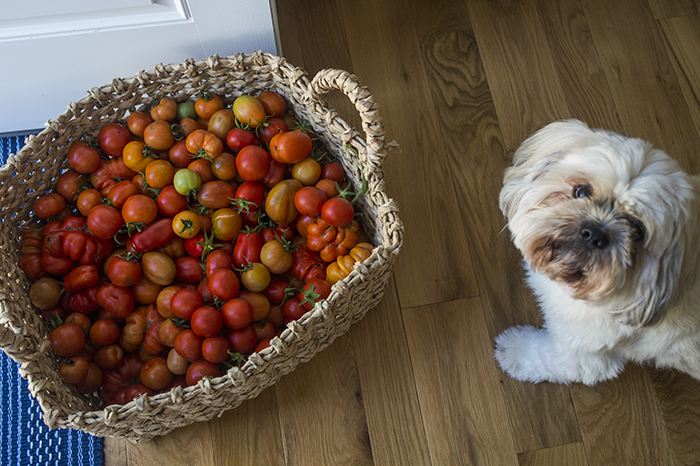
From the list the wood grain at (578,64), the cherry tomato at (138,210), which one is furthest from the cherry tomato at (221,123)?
the wood grain at (578,64)

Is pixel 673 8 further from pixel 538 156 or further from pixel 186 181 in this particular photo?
pixel 186 181

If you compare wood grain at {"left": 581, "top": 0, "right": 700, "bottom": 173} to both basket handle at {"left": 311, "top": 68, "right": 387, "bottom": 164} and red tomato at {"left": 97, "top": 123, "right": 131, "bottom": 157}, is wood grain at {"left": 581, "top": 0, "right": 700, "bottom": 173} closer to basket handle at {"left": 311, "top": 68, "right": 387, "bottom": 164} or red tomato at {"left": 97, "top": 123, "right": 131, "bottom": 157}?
basket handle at {"left": 311, "top": 68, "right": 387, "bottom": 164}

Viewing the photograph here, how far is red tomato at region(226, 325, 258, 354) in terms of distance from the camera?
3.58 ft

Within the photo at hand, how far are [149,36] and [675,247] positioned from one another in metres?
1.17

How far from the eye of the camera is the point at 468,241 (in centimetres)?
144

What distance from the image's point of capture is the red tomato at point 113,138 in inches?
47.3

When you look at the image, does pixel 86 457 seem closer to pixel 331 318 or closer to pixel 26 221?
pixel 26 221

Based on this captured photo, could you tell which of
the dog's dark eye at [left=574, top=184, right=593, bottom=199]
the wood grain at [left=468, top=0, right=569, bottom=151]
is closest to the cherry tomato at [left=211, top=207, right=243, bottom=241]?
the dog's dark eye at [left=574, top=184, right=593, bottom=199]

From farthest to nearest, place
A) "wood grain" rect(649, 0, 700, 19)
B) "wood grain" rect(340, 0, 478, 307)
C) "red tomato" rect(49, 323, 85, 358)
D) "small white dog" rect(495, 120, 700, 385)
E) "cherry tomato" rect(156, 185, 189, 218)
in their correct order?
"wood grain" rect(649, 0, 700, 19), "wood grain" rect(340, 0, 478, 307), "cherry tomato" rect(156, 185, 189, 218), "red tomato" rect(49, 323, 85, 358), "small white dog" rect(495, 120, 700, 385)

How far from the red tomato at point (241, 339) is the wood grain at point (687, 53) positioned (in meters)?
1.48

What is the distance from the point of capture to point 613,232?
82 centimetres

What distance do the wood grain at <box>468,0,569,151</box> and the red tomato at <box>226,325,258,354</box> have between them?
3.10ft

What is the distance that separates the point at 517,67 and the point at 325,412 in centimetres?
120

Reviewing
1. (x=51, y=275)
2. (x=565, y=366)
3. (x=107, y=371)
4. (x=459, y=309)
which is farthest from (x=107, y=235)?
(x=565, y=366)
